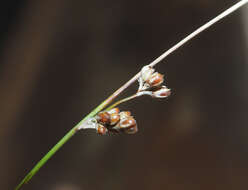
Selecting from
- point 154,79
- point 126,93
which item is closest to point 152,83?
point 154,79

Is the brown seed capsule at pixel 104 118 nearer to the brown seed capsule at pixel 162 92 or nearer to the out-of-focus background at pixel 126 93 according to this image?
the brown seed capsule at pixel 162 92

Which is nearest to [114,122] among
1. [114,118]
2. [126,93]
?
[114,118]

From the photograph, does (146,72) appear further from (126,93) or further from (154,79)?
(126,93)

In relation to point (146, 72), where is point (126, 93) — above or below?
below

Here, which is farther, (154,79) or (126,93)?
(126,93)

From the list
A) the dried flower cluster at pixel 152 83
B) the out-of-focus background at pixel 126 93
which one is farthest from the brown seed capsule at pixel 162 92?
the out-of-focus background at pixel 126 93

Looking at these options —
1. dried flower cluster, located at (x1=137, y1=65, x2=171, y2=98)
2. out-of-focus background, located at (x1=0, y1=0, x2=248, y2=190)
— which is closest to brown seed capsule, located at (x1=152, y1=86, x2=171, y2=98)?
dried flower cluster, located at (x1=137, y1=65, x2=171, y2=98)

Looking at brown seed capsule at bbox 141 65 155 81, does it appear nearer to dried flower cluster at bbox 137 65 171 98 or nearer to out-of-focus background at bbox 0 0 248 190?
dried flower cluster at bbox 137 65 171 98
